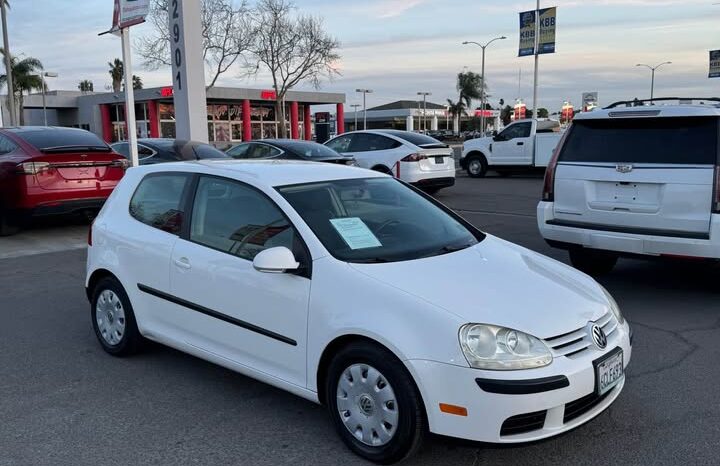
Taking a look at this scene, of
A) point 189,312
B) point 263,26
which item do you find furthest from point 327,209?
point 263,26

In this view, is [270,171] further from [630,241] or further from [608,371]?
[630,241]

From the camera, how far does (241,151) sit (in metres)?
14.3

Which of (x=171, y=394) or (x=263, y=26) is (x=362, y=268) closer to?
(x=171, y=394)

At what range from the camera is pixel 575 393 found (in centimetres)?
305

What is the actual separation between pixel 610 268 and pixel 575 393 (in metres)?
4.74

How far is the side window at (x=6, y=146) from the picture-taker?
9.58 m

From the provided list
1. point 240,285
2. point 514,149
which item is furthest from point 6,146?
point 514,149

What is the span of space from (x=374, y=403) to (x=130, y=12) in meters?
9.07

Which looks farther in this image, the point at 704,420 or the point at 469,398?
the point at 704,420

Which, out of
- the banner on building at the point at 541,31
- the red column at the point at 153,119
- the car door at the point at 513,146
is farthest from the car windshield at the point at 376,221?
the red column at the point at 153,119

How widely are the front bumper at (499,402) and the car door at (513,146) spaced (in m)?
17.9

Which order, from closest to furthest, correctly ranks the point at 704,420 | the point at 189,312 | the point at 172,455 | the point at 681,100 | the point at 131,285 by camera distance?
the point at 172,455 → the point at 704,420 → the point at 189,312 → the point at 131,285 → the point at 681,100

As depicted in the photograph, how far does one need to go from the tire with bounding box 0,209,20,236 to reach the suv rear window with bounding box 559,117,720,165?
7.98 m

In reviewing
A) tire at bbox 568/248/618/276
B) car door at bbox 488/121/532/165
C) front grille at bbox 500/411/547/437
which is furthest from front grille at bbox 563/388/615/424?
car door at bbox 488/121/532/165
